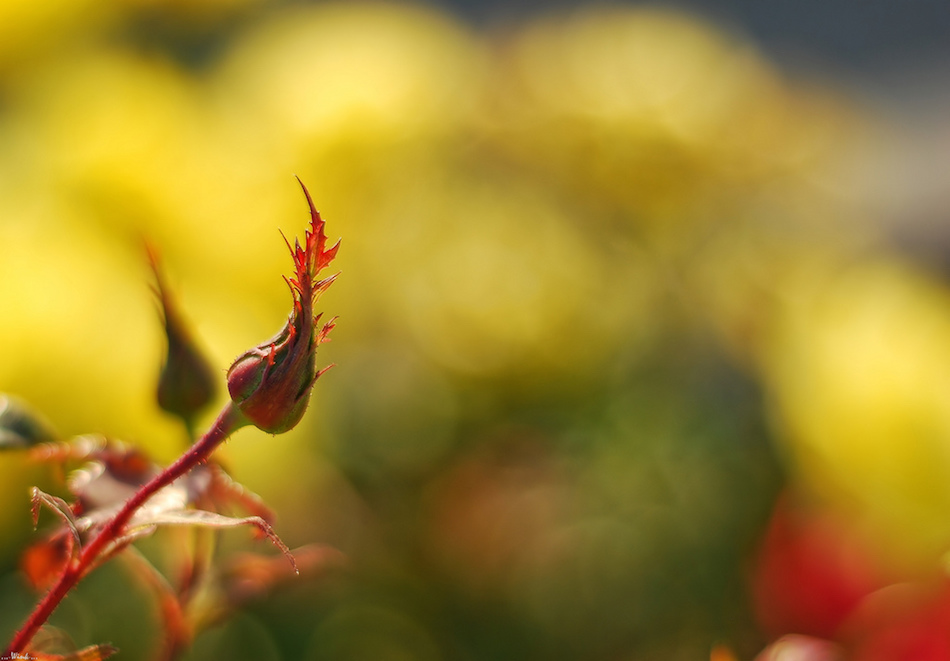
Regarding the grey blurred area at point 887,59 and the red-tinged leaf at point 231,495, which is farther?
the grey blurred area at point 887,59

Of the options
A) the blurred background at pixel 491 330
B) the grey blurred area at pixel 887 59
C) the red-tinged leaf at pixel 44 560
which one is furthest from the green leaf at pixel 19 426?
the grey blurred area at pixel 887 59

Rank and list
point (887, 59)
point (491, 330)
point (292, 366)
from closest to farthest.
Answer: point (292, 366), point (491, 330), point (887, 59)

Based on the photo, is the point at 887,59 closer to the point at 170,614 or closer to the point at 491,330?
the point at 491,330

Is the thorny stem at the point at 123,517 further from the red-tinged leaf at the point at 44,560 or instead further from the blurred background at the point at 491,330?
the blurred background at the point at 491,330

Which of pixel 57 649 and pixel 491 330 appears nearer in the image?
pixel 57 649

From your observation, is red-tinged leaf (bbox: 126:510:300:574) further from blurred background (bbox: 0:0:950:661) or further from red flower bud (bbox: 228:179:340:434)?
blurred background (bbox: 0:0:950:661)

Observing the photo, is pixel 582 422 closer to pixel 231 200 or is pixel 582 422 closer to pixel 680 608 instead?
pixel 680 608

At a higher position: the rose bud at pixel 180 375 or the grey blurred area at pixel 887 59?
the grey blurred area at pixel 887 59

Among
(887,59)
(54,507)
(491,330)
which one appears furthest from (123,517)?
(887,59)
